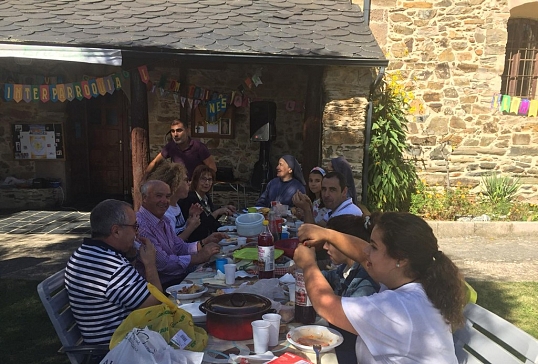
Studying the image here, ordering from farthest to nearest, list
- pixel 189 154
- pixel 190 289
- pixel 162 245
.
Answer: pixel 189 154 → pixel 162 245 → pixel 190 289

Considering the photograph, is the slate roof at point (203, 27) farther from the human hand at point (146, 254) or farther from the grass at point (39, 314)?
the human hand at point (146, 254)

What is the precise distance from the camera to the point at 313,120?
6.78 meters

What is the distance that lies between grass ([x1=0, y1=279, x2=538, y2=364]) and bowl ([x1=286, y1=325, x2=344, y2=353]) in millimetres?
2192

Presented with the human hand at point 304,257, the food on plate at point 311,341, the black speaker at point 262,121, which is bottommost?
the food on plate at point 311,341

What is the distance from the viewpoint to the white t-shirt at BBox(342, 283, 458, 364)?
5.19ft

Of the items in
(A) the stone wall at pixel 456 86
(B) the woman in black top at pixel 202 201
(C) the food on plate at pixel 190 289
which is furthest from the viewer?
(A) the stone wall at pixel 456 86

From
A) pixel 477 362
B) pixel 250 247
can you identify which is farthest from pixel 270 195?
pixel 477 362

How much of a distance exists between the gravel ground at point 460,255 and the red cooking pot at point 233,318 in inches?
145

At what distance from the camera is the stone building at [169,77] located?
580 cm

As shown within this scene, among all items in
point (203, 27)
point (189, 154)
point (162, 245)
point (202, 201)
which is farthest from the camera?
point (203, 27)

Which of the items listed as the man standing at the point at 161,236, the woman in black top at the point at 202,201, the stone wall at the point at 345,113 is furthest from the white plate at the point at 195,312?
the stone wall at the point at 345,113

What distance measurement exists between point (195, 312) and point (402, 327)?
1.00 meters

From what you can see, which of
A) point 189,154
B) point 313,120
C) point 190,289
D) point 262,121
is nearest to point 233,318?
point 190,289

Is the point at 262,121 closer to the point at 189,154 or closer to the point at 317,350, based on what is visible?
the point at 189,154
